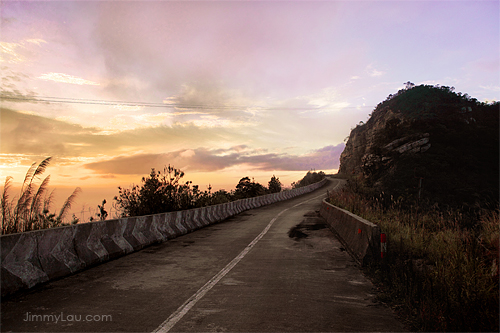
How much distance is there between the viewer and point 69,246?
8.16 metres

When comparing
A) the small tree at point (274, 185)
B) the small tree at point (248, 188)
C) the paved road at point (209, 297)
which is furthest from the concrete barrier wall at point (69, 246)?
the small tree at point (274, 185)

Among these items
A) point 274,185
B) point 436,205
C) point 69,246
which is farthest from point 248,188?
point 69,246

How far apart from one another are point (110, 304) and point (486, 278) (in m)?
6.20

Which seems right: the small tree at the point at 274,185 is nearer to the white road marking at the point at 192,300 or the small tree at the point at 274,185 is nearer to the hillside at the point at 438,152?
the hillside at the point at 438,152

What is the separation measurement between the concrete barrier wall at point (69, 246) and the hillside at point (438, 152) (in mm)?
41609

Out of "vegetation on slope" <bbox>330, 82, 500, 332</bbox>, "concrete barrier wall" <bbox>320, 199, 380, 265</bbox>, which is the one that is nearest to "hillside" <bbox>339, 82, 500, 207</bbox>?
"vegetation on slope" <bbox>330, 82, 500, 332</bbox>

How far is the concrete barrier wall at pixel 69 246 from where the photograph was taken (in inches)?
256

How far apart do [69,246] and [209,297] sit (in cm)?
439

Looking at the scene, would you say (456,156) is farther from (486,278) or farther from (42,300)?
(42,300)

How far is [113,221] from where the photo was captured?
10.2m

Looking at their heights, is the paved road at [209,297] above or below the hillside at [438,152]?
below

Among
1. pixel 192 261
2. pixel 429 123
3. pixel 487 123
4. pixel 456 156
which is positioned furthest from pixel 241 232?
pixel 487 123

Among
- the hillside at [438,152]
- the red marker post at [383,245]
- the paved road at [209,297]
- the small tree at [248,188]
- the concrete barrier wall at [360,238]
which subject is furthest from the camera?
the hillside at [438,152]

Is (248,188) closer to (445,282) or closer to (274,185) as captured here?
(274,185)
